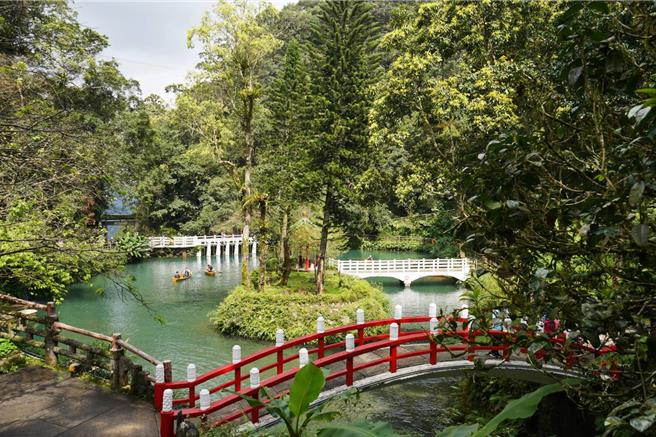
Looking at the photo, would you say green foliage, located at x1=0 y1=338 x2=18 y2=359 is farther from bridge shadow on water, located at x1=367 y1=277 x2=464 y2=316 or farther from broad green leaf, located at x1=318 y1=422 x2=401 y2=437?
bridge shadow on water, located at x1=367 y1=277 x2=464 y2=316

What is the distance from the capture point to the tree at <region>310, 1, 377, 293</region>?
1702 centimetres

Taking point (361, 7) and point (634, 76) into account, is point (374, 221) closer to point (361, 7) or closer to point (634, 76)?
point (361, 7)

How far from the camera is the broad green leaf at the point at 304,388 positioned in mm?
2652

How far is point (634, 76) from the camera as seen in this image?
254cm

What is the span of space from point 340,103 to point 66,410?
1370 cm

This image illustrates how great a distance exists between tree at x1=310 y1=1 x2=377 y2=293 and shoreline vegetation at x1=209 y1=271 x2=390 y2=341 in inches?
65.3

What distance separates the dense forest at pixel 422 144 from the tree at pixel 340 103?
72mm

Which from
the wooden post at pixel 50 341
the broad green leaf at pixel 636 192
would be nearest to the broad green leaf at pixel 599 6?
the broad green leaf at pixel 636 192

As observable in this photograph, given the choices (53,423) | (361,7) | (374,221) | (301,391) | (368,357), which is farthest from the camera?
(374,221)

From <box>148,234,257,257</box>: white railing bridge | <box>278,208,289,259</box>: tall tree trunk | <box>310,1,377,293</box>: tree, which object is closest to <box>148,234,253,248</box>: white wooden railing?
<box>148,234,257,257</box>: white railing bridge

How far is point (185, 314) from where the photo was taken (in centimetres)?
1800

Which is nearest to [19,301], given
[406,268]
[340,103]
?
[340,103]

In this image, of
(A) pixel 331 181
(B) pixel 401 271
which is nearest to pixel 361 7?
(A) pixel 331 181

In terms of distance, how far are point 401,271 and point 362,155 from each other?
35.2ft
